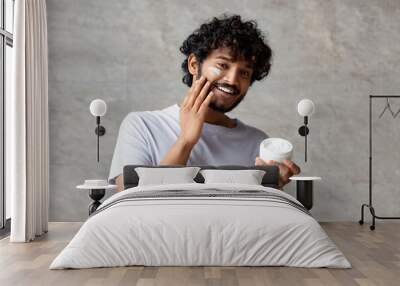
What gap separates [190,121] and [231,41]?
1031mm

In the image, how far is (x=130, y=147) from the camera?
6.98 m

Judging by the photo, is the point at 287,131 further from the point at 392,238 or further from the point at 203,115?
the point at 392,238

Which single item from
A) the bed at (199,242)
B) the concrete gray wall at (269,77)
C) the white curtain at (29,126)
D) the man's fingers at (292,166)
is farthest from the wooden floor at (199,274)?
the concrete gray wall at (269,77)

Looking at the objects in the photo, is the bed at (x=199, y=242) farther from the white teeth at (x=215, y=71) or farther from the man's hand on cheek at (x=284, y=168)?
the white teeth at (x=215, y=71)

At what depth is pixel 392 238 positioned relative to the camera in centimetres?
608

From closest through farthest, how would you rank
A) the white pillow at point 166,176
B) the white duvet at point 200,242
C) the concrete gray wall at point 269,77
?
the white duvet at point 200,242, the white pillow at point 166,176, the concrete gray wall at point 269,77

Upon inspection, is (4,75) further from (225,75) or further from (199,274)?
(199,274)

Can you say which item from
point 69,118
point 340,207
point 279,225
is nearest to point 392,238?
point 340,207

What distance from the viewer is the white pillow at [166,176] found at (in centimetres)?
607

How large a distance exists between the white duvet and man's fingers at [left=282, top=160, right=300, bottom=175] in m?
2.54

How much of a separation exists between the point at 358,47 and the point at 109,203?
3960 millimetres

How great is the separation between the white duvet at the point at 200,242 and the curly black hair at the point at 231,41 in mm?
2987

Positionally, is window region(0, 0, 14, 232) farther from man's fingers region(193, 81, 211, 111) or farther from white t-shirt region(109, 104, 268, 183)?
man's fingers region(193, 81, 211, 111)

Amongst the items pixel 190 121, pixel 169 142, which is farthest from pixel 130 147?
pixel 190 121
